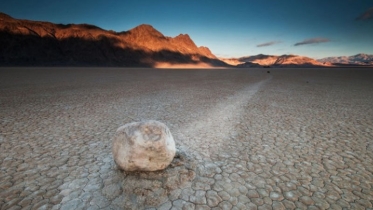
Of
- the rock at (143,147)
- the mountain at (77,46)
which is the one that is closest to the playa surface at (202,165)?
the rock at (143,147)

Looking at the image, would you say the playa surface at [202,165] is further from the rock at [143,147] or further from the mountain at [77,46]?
the mountain at [77,46]

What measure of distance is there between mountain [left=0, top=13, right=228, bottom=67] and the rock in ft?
253

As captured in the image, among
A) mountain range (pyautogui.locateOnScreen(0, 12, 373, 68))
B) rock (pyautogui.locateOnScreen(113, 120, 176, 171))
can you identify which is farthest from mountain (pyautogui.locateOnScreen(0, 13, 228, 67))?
rock (pyautogui.locateOnScreen(113, 120, 176, 171))

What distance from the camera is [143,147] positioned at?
2918 millimetres

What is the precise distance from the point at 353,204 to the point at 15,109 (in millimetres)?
9762

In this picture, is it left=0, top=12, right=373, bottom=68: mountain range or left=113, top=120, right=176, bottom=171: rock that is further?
left=0, top=12, right=373, bottom=68: mountain range

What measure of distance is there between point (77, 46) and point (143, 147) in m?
86.9

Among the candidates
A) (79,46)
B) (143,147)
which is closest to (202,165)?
(143,147)

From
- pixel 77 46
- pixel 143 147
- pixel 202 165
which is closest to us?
pixel 143 147

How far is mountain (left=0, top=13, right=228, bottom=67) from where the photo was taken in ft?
211

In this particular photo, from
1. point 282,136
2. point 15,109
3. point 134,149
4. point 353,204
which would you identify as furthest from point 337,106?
point 15,109

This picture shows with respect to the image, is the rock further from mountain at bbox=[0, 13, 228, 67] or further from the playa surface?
mountain at bbox=[0, 13, 228, 67]

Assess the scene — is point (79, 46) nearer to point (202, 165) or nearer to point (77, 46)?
point (77, 46)

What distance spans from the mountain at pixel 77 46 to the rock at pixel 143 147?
77.1m
